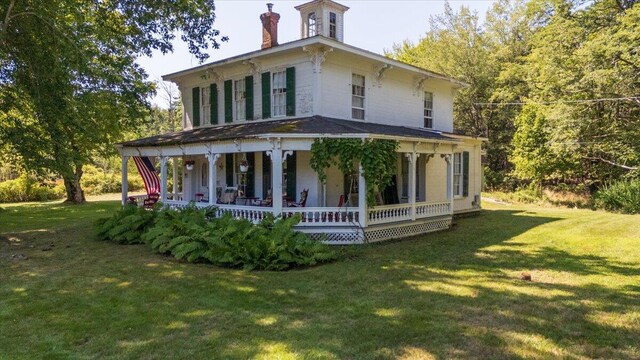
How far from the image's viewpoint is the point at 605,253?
10.6 metres

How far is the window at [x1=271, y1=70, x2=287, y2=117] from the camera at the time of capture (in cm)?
1467

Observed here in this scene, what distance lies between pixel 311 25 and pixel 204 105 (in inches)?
213

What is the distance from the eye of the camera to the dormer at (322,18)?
16.2m

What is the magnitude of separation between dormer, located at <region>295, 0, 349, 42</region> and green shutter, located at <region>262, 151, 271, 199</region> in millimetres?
5072

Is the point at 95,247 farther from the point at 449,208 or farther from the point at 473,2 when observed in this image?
the point at 473,2

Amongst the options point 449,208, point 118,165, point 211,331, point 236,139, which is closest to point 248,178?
point 236,139

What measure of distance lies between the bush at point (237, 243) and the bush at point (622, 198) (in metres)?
16.4

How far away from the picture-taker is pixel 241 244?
967 centimetres

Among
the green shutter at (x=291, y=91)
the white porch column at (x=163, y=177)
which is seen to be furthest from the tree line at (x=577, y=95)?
the white porch column at (x=163, y=177)

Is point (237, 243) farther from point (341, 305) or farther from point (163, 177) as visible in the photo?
point (163, 177)

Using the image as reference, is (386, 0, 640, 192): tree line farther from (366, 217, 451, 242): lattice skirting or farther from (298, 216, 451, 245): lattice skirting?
(298, 216, 451, 245): lattice skirting

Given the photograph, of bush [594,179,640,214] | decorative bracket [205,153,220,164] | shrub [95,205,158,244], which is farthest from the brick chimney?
bush [594,179,640,214]

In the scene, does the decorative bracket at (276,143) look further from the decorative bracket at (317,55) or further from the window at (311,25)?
the window at (311,25)

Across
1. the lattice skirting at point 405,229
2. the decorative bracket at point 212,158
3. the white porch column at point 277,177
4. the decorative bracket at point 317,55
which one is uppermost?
the decorative bracket at point 317,55
